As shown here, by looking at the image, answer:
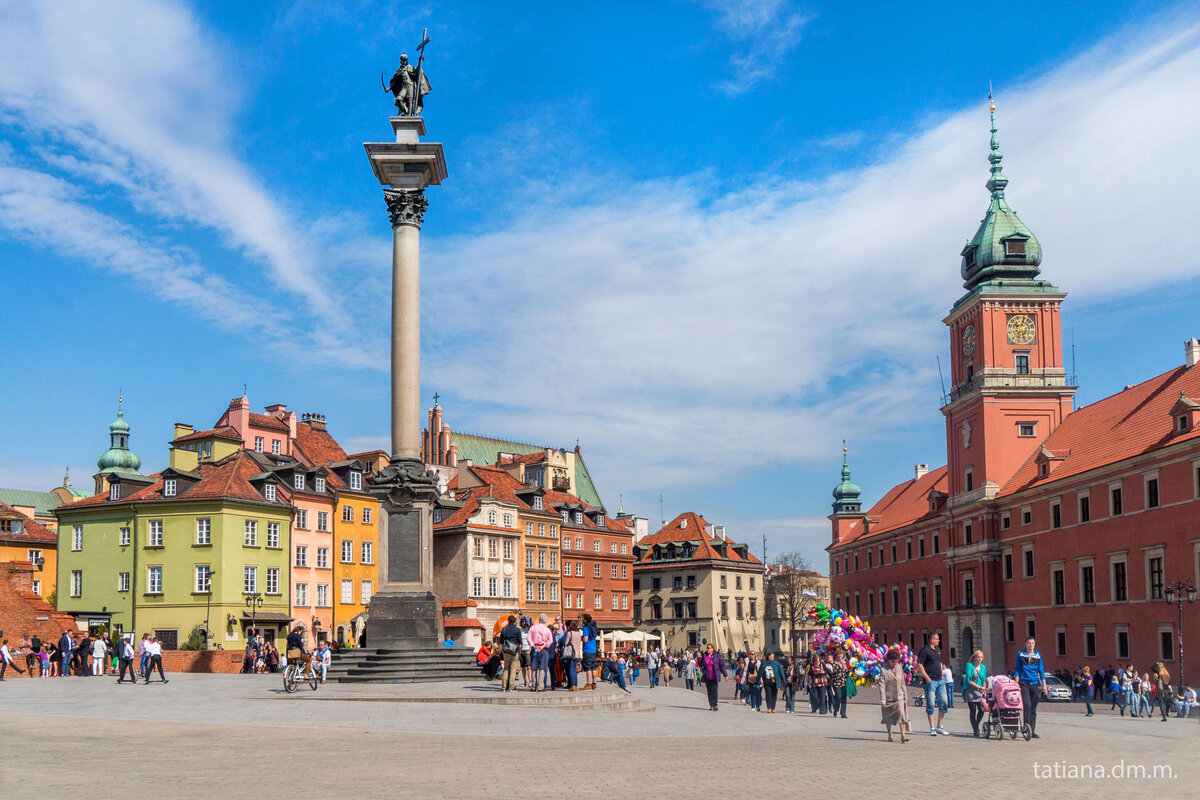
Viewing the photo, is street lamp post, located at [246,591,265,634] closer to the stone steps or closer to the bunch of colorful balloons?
the stone steps

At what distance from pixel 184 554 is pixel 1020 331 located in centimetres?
5545

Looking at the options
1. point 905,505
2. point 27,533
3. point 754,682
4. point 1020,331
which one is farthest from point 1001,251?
point 27,533

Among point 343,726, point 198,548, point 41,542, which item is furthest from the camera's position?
point 41,542

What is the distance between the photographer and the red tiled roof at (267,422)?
2862 inches

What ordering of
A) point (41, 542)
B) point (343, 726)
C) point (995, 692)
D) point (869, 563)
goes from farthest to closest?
point (869, 563), point (41, 542), point (995, 692), point (343, 726)

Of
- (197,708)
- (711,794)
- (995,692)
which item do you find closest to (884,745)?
(995,692)

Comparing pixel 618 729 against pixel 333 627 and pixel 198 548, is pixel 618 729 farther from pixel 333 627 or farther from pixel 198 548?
pixel 333 627

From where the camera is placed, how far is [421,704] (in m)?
23.9

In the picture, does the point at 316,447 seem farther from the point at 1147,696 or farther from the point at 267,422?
the point at 1147,696

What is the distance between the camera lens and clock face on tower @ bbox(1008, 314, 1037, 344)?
258ft

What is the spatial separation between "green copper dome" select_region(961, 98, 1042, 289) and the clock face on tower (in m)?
3.35

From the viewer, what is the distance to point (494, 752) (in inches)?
631

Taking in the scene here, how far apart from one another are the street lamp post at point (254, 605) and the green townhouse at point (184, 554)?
8 cm

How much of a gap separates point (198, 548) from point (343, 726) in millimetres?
46081
